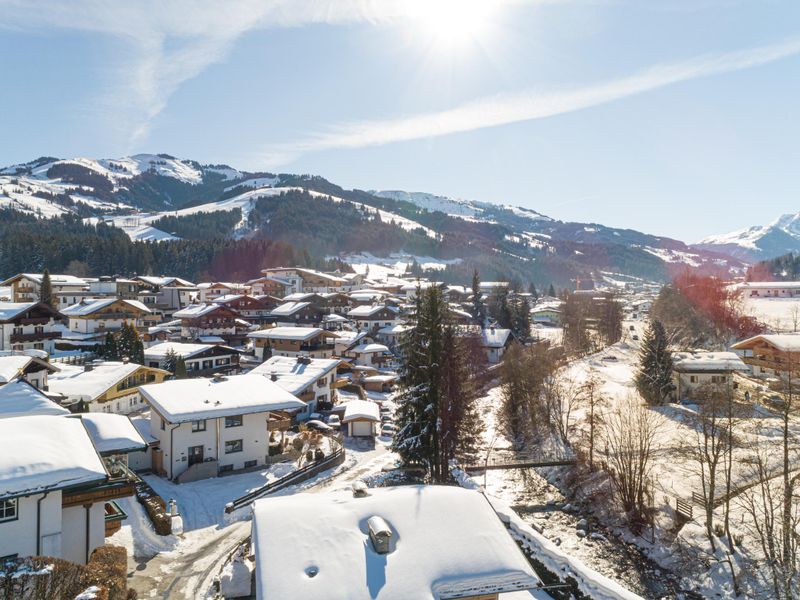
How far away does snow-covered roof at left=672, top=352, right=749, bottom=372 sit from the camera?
4606 centimetres

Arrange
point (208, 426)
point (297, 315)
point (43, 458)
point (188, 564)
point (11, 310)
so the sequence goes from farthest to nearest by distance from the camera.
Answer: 1. point (297, 315)
2. point (11, 310)
3. point (208, 426)
4. point (188, 564)
5. point (43, 458)

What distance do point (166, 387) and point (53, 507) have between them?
59.8ft

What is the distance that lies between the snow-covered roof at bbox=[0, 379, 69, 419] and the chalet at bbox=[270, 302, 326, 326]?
5683 centimetres

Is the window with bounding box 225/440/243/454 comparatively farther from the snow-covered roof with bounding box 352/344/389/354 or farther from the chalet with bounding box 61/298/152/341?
the chalet with bounding box 61/298/152/341

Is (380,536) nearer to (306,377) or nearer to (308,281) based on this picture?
(306,377)

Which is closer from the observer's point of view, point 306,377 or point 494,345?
point 306,377

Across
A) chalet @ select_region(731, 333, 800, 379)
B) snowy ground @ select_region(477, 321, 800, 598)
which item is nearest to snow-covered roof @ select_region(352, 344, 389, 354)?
snowy ground @ select_region(477, 321, 800, 598)

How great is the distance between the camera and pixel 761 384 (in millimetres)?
47594

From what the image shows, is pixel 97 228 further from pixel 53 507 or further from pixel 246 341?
pixel 53 507

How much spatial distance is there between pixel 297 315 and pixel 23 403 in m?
58.9

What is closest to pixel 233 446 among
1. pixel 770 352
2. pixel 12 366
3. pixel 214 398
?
pixel 214 398

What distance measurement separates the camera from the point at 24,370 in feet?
100

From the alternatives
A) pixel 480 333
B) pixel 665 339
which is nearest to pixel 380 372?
pixel 480 333

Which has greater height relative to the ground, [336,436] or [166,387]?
[166,387]
